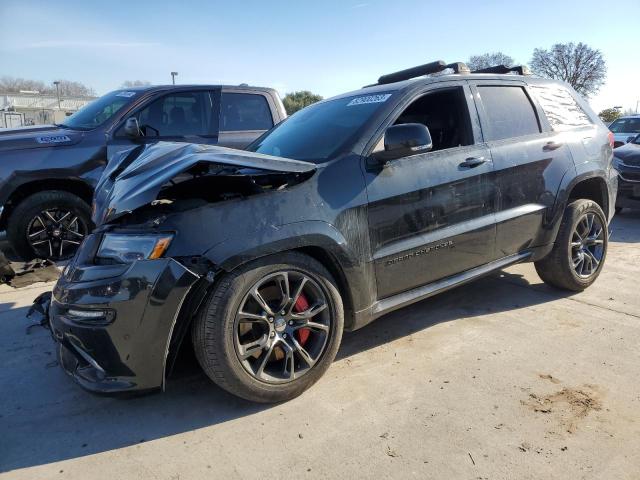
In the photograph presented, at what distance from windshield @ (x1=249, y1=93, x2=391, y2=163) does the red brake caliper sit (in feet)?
2.82

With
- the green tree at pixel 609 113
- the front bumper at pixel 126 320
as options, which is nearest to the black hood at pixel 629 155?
the front bumper at pixel 126 320

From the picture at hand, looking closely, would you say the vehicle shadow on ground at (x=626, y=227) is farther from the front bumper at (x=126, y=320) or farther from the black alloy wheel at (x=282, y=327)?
the front bumper at (x=126, y=320)

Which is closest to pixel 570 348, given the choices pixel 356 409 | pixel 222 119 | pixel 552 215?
pixel 552 215

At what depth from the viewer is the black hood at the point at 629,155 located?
7721 millimetres

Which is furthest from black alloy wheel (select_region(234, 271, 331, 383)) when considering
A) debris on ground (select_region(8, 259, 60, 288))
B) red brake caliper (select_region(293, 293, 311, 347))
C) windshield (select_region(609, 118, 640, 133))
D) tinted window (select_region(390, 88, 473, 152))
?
windshield (select_region(609, 118, 640, 133))

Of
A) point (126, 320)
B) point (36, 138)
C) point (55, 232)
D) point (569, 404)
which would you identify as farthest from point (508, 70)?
point (55, 232)

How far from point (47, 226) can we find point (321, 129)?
3715 mm

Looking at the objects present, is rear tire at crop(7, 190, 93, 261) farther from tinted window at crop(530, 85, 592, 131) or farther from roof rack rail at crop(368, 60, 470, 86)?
tinted window at crop(530, 85, 592, 131)

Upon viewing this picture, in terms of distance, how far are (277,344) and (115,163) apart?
1.77m

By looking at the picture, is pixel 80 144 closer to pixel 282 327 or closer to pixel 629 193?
pixel 282 327

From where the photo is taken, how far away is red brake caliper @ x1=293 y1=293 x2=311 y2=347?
277 cm

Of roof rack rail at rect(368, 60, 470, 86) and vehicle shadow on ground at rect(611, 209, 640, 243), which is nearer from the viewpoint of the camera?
roof rack rail at rect(368, 60, 470, 86)

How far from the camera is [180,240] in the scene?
93.4 inches

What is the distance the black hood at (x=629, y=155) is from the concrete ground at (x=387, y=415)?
16.8ft
